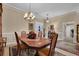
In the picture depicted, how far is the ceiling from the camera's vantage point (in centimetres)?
163

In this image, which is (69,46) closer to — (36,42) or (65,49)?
(65,49)

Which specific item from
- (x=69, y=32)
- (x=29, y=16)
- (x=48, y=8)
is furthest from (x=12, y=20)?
(x=69, y=32)

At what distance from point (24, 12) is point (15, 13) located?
0.13 meters

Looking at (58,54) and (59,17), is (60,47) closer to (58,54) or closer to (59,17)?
(58,54)

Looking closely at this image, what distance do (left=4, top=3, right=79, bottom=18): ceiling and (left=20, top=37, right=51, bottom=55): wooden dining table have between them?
360 mm

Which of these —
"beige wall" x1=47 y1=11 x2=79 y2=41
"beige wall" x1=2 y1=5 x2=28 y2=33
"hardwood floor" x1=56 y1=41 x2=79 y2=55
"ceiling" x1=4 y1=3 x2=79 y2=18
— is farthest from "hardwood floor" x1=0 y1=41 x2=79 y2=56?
"ceiling" x1=4 y1=3 x2=79 y2=18

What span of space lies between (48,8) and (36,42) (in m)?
0.54

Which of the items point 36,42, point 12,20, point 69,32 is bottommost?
point 36,42

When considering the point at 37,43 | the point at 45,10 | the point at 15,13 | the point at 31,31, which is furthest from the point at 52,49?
the point at 15,13

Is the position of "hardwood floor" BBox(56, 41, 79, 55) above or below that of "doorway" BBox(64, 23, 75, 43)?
below

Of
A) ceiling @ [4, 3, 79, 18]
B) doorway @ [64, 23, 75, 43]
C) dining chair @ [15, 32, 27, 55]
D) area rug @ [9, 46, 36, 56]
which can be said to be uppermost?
ceiling @ [4, 3, 79, 18]

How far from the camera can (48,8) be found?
64.7 inches

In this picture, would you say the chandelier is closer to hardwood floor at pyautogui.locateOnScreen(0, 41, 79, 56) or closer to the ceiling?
the ceiling

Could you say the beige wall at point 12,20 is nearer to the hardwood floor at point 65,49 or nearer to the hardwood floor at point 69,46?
the hardwood floor at point 65,49
